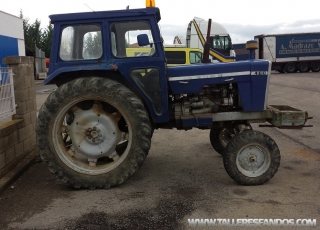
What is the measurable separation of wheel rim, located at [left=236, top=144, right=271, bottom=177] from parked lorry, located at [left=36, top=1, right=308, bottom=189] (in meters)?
0.01

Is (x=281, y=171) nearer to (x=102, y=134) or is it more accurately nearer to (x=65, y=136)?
(x=102, y=134)

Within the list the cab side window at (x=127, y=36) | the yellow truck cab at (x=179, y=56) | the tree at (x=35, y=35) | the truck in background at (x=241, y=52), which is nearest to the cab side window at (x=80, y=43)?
the cab side window at (x=127, y=36)

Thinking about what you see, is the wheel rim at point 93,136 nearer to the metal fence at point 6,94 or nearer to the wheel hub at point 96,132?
the wheel hub at point 96,132

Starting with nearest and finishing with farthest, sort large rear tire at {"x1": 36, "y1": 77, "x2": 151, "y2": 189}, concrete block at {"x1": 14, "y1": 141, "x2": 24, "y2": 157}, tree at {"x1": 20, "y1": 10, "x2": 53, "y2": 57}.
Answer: large rear tire at {"x1": 36, "y1": 77, "x2": 151, "y2": 189}
concrete block at {"x1": 14, "y1": 141, "x2": 24, "y2": 157}
tree at {"x1": 20, "y1": 10, "x2": 53, "y2": 57}

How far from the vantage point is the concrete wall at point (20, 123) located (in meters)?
5.58

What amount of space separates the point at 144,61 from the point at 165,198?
1.90m

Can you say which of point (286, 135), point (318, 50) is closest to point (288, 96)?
point (286, 135)

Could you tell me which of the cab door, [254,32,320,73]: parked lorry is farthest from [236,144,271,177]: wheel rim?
[254,32,320,73]: parked lorry

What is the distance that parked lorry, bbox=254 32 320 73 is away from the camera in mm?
31953

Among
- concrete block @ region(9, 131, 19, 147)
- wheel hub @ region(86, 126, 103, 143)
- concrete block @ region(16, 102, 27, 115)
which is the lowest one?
concrete block @ region(9, 131, 19, 147)

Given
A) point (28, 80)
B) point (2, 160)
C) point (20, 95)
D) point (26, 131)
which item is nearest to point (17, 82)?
point (20, 95)

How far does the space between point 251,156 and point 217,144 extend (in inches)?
59.0

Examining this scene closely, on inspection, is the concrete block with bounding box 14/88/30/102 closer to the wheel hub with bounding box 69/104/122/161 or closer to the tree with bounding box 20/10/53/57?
the wheel hub with bounding box 69/104/122/161

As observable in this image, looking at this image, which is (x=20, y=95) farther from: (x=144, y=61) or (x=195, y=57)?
(x=195, y=57)
